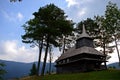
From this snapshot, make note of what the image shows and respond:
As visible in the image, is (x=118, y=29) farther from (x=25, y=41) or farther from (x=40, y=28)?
(x=25, y=41)

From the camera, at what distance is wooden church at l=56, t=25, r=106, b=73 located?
4609 cm

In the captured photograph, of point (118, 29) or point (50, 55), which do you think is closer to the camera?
point (118, 29)

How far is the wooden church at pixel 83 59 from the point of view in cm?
4609

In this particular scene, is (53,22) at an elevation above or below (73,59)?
above

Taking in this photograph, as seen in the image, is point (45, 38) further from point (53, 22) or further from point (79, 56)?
point (79, 56)

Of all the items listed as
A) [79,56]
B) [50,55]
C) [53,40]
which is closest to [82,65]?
[79,56]

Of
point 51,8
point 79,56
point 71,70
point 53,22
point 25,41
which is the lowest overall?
point 71,70

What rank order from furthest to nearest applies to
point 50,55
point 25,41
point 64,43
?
point 50,55 → point 64,43 → point 25,41

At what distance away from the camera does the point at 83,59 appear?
44625mm

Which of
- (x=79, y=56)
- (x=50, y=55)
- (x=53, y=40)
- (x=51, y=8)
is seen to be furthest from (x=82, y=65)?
(x=50, y=55)

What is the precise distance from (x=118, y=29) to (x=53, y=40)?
17297 millimetres

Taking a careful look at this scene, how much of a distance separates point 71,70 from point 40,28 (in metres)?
13.4

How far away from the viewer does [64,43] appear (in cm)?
6544

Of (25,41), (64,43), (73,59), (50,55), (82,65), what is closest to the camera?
(82,65)
